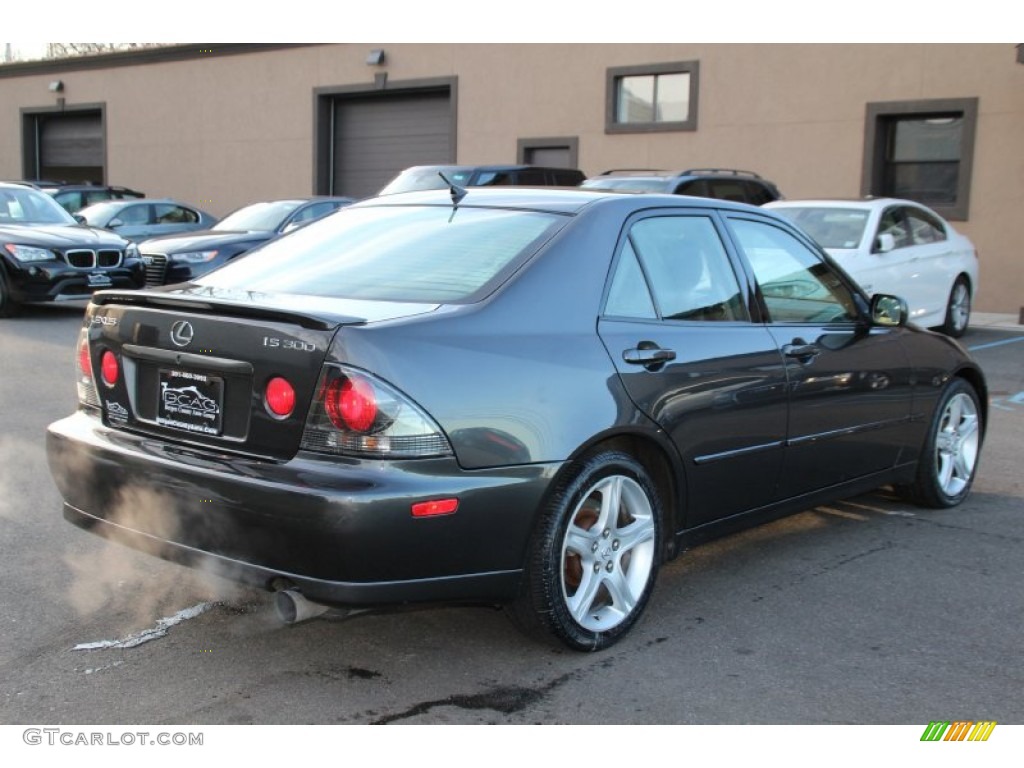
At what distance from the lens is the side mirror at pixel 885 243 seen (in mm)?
11203

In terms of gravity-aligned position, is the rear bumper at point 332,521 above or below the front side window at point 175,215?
below

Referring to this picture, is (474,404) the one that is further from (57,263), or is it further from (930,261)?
(57,263)

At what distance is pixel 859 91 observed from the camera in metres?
17.4

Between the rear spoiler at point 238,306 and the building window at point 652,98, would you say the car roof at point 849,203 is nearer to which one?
the building window at point 652,98

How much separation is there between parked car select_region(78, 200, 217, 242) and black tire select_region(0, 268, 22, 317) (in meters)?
4.19

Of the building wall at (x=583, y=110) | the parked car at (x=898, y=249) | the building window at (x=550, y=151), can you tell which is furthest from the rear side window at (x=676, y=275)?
the building window at (x=550, y=151)

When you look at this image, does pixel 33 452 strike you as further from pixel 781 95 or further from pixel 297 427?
pixel 781 95

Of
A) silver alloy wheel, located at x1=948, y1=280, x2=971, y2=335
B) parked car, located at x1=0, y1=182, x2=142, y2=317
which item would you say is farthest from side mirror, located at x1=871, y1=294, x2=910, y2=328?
parked car, located at x1=0, y1=182, x2=142, y2=317

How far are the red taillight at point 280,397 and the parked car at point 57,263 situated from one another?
392 inches

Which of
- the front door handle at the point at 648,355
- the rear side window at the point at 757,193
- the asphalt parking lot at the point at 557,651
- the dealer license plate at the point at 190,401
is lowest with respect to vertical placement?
the asphalt parking lot at the point at 557,651

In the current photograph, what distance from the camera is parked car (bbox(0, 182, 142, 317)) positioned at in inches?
487

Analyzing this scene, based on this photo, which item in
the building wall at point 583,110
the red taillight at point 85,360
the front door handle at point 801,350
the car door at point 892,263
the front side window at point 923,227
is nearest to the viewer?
the red taillight at point 85,360

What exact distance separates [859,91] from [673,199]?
1424 centimetres

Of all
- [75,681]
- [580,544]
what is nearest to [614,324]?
[580,544]
